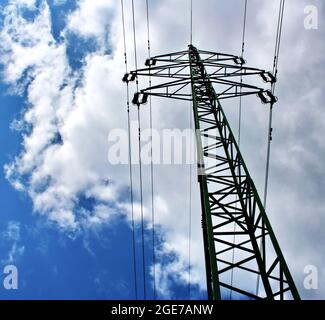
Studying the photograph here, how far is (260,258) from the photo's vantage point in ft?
31.4

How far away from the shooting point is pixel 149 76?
58.4 ft

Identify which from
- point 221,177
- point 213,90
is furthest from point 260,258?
point 213,90

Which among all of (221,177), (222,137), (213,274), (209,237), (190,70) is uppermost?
(190,70)

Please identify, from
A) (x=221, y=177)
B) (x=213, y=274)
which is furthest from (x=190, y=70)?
(x=213, y=274)

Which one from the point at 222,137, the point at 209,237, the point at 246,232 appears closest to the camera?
the point at 209,237
